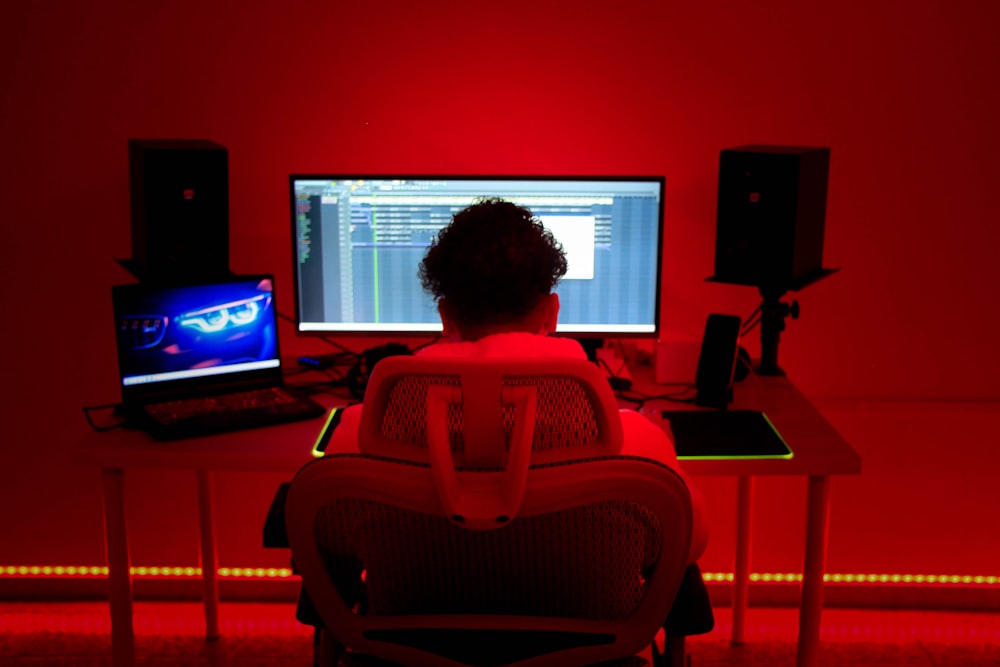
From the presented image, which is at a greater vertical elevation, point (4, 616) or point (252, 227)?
point (252, 227)

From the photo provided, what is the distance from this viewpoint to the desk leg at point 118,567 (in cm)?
208

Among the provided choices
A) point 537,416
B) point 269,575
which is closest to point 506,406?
point 537,416

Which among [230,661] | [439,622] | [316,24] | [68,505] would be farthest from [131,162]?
[439,622]

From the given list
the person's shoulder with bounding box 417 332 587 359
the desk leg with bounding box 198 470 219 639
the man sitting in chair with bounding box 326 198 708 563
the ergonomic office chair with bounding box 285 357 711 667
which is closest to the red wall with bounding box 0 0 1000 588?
the desk leg with bounding box 198 470 219 639

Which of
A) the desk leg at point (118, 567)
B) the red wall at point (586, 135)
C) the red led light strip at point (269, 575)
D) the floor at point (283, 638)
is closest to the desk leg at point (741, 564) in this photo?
the floor at point (283, 638)

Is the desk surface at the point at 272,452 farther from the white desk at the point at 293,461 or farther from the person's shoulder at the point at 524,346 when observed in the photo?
the person's shoulder at the point at 524,346

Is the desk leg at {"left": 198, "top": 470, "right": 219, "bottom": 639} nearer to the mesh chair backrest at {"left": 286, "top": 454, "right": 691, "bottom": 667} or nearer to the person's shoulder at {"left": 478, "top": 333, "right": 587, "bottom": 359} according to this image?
the mesh chair backrest at {"left": 286, "top": 454, "right": 691, "bottom": 667}

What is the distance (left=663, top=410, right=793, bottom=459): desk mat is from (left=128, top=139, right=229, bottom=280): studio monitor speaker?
3.79ft

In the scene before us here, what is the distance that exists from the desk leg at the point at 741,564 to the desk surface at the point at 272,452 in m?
0.66

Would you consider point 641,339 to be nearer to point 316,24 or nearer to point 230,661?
point 316,24

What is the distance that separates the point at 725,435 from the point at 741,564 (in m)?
0.86

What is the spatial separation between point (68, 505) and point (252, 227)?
102 cm

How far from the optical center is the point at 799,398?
234 cm

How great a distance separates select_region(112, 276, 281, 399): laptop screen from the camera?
2.20m
